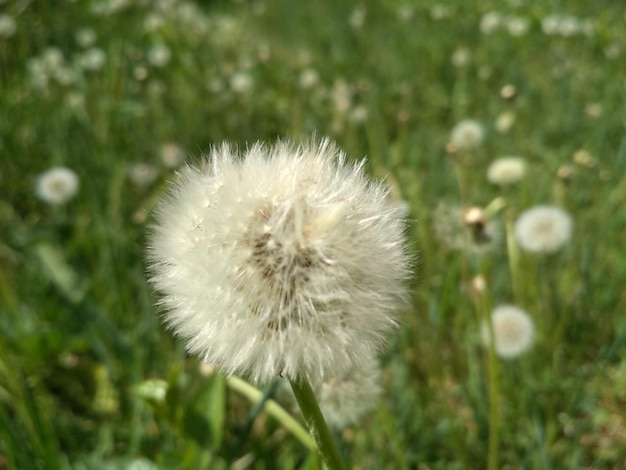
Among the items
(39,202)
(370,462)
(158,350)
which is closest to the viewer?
(370,462)

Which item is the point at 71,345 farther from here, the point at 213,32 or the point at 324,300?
the point at 213,32

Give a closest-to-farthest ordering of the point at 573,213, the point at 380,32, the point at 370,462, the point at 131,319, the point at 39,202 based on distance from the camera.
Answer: the point at 370,462
the point at 131,319
the point at 573,213
the point at 39,202
the point at 380,32

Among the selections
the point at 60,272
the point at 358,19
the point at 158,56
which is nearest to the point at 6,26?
the point at 158,56

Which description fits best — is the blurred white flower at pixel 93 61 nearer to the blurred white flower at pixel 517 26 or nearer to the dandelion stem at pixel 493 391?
the blurred white flower at pixel 517 26

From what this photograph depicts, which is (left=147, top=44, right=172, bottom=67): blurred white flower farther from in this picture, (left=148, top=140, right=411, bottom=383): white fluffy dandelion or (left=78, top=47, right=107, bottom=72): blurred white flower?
(left=148, top=140, right=411, bottom=383): white fluffy dandelion

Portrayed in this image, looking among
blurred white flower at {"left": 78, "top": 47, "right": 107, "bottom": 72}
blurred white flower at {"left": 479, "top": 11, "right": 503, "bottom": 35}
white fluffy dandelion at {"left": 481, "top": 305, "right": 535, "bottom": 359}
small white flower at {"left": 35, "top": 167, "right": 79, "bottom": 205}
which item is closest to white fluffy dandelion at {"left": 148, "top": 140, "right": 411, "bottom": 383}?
white fluffy dandelion at {"left": 481, "top": 305, "right": 535, "bottom": 359}

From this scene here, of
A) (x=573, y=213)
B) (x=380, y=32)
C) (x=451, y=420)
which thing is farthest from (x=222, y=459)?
(x=380, y=32)

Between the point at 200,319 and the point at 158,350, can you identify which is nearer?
the point at 200,319

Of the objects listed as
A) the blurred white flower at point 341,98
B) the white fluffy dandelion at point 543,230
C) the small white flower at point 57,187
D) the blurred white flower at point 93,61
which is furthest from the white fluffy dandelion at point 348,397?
the blurred white flower at point 93,61
